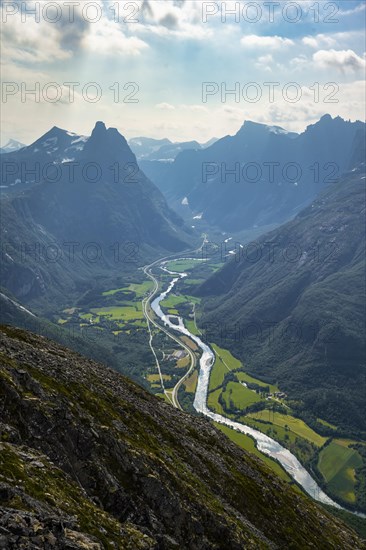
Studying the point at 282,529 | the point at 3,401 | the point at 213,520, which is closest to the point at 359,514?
the point at 282,529

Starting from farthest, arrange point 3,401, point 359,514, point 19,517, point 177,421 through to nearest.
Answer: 1. point 359,514
2. point 177,421
3. point 3,401
4. point 19,517

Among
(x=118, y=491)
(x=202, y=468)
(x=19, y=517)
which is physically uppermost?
(x=19, y=517)

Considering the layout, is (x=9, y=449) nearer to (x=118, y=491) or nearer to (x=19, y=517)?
(x=19, y=517)

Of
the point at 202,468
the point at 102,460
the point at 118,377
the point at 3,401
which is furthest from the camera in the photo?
the point at 118,377

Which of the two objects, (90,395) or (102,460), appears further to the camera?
(90,395)

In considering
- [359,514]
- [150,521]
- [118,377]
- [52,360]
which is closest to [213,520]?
[150,521]

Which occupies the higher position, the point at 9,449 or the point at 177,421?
the point at 9,449
